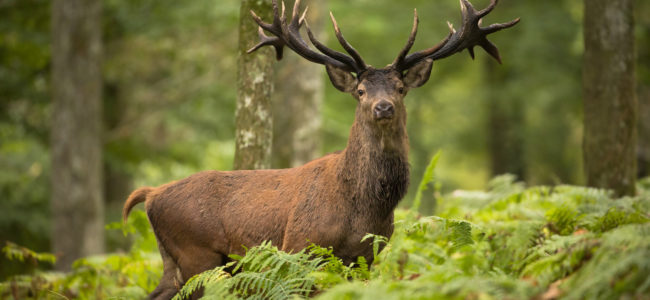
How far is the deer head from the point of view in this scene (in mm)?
5297

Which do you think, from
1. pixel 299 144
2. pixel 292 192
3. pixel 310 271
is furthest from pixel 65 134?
pixel 310 271

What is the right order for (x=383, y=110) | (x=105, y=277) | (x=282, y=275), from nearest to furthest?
(x=282, y=275), (x=383, y=110), (x=105, y=277)

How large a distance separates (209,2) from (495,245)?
33.7 feet

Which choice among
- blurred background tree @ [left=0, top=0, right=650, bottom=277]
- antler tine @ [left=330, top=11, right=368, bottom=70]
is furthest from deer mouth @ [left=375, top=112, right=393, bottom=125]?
blurred background tree @ [left=0, top=0, right=650, bottom=277]

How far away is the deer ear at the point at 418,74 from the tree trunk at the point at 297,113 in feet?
16.2

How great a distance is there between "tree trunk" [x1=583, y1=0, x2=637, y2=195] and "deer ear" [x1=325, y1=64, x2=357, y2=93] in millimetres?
3158

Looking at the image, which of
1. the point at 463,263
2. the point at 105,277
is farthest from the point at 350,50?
the point at 105,277

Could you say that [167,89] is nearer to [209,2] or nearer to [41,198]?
[209,2]

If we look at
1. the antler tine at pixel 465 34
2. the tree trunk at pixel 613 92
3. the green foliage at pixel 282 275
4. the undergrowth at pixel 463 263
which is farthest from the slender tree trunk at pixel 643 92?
the green foliage at pixel 282 275

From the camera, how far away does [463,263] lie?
379 cm

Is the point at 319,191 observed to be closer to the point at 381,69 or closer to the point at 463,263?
the point at 381,69

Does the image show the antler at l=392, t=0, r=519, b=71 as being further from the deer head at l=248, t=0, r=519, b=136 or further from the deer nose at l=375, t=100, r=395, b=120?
the deer nose at l=375, t=100, r=395, b=120

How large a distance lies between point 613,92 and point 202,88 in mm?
10503

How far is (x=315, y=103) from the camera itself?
11.1 m
